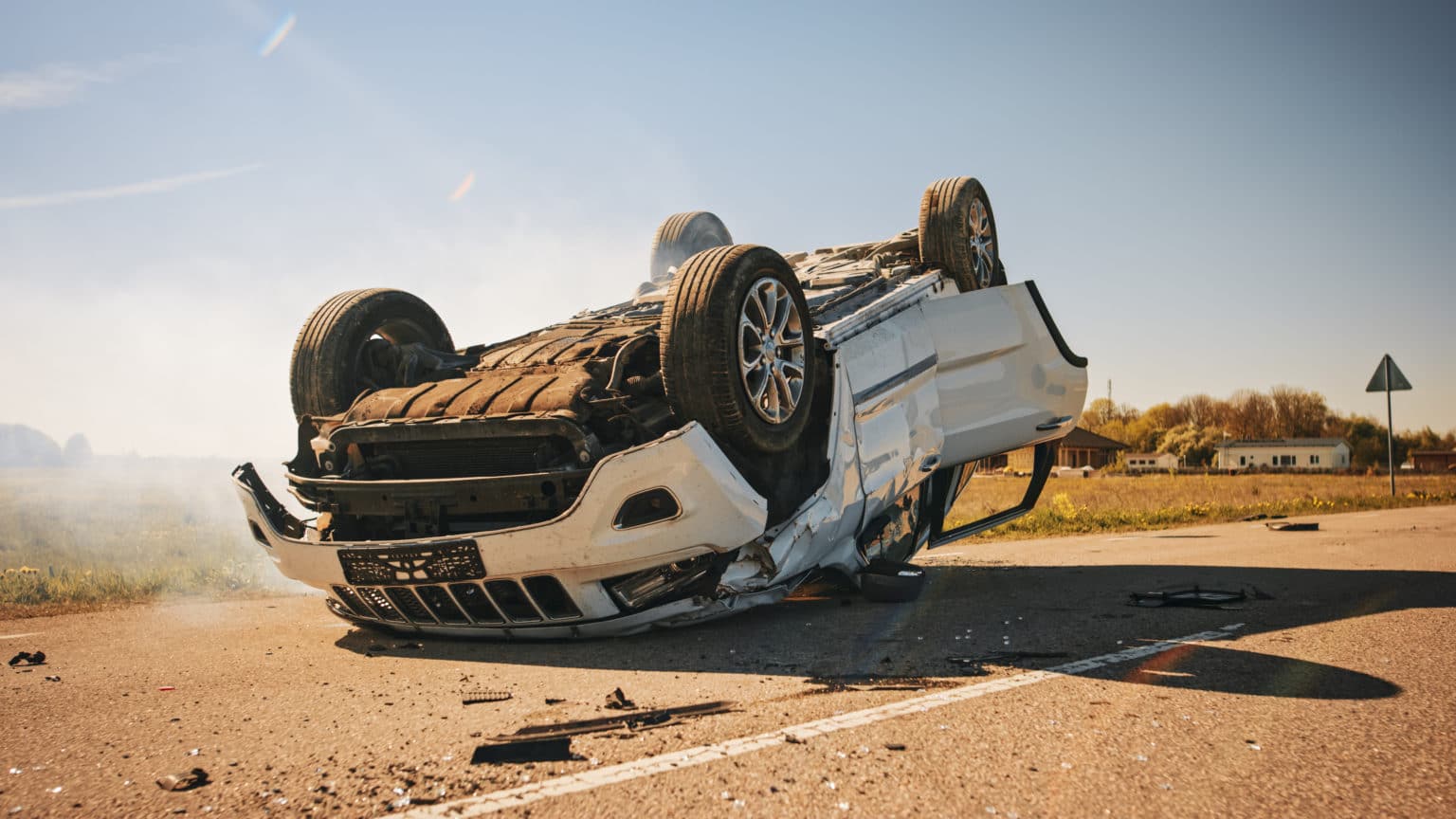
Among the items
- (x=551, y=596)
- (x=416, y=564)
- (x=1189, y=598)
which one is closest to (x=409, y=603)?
(x=416, y=564)

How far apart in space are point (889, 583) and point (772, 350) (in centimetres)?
166

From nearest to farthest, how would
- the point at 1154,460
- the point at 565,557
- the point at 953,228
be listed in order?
the point at 565,557 < the point at 953,228 < the point at 1154,460

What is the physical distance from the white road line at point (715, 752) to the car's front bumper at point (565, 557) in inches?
51.6

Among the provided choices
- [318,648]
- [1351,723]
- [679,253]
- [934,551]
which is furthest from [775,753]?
[934,551]

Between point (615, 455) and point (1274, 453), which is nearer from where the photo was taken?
point (615, 455)

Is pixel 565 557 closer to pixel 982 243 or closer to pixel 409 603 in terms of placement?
pixel 409 603

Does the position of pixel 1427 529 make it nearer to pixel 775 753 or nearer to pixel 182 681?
pixel 775 753

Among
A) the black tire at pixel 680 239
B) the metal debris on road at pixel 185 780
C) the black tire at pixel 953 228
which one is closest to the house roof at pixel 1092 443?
the black tire at pixel 680 239

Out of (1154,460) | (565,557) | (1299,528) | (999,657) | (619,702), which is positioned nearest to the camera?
(619,702)

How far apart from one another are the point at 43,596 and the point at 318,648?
11.1 feet

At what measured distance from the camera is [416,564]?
4.20 metres

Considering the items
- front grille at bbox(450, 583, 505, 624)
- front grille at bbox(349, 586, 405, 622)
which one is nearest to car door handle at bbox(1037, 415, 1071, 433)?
front grille at bbox(450, 583, 505, 624)

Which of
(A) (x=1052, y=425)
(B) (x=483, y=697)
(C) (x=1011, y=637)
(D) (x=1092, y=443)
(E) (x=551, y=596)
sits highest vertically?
(A) (x=1052, y=425)

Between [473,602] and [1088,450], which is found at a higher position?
[473,602]
